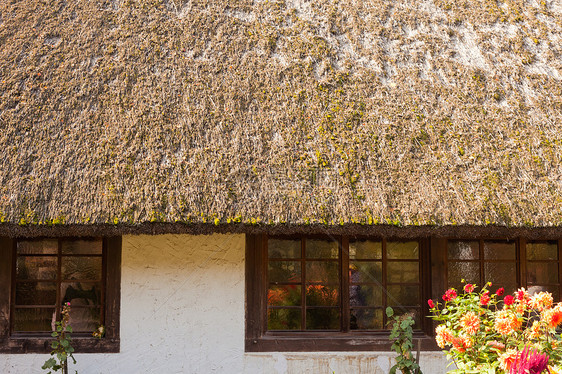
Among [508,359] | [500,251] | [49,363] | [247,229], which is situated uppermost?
[247,229]

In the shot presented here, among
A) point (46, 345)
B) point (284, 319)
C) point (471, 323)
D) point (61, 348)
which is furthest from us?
point (284, 319)

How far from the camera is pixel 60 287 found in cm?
495

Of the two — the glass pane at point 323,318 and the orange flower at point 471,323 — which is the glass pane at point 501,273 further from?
the orange flower at point 471,323

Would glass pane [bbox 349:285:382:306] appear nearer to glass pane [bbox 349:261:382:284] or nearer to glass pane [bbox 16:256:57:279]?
glass pane [bbox 349:261:382:284]

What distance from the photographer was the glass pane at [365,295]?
17.1 ft

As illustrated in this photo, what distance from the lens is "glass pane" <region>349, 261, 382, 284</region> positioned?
206 inches

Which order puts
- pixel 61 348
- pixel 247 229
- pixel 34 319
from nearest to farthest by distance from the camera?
pixel 247 229, pixel 61 348, pixel 34 319

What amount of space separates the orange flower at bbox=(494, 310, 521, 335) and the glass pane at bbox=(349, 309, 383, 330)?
6.53 ft

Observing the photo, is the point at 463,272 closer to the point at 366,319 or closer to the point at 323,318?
the point at 366,319

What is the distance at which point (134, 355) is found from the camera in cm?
477

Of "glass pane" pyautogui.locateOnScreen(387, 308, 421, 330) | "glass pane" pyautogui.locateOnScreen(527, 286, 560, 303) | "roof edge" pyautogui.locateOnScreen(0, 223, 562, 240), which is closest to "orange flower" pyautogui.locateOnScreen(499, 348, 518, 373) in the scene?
"roof edge" pyautogui.locateOnScreen(0, 223, 562, 240)

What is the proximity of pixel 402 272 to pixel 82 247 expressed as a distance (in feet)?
9.89

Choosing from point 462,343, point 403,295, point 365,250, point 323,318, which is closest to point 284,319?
point 323,318

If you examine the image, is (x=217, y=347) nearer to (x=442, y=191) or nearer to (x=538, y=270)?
(x=442, y=191)
